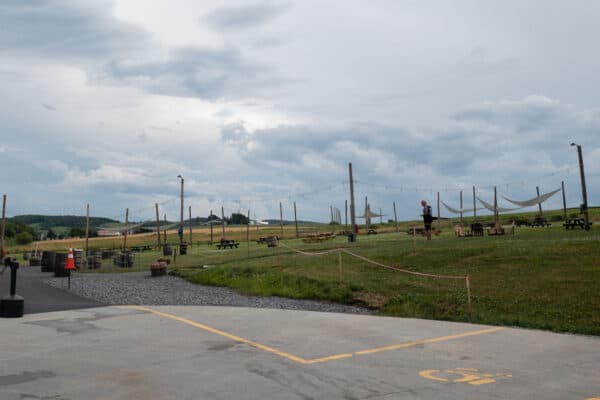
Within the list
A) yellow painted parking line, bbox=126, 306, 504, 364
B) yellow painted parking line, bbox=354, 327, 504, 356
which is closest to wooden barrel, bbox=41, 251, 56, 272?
yellow painted parking line, bbox=126, 306, 504, 364

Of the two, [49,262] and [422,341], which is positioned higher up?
[49,262]

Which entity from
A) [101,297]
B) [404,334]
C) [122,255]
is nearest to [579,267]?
[404,334]

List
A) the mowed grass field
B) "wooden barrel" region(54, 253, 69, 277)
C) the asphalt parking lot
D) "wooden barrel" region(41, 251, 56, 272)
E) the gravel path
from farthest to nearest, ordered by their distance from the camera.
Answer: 1. "wooden barrel" region(41, 251, 56, 272)
2. "wooden barrel" region(54, 253, 69, 277)
3. the gravel path
4. the mowed grass field
5. the asphalt parking lot

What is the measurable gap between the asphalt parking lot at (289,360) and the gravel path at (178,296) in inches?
114

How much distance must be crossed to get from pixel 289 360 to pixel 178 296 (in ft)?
32.3

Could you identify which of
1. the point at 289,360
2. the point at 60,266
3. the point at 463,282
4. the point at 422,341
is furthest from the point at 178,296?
the point at 60,266

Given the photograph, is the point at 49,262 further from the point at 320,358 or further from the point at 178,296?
the point at 320,358

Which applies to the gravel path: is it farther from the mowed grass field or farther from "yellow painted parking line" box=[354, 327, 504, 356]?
"yellow painted parking line" box=[354, 327, 504, 356]

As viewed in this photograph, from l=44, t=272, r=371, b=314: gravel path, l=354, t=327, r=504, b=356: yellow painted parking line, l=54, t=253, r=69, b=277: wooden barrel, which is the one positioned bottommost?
l=354, t=327, r=504, b=356: yellow painted parking line

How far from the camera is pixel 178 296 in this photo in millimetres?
16641

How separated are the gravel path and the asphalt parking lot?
289 centimetres

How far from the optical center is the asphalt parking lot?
5.96 m

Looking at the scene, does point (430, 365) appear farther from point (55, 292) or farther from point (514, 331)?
point (55, 292)

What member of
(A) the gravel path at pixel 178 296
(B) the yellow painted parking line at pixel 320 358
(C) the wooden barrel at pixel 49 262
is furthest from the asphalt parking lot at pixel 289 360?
(C) the wooden barrel at pixel 49 262
